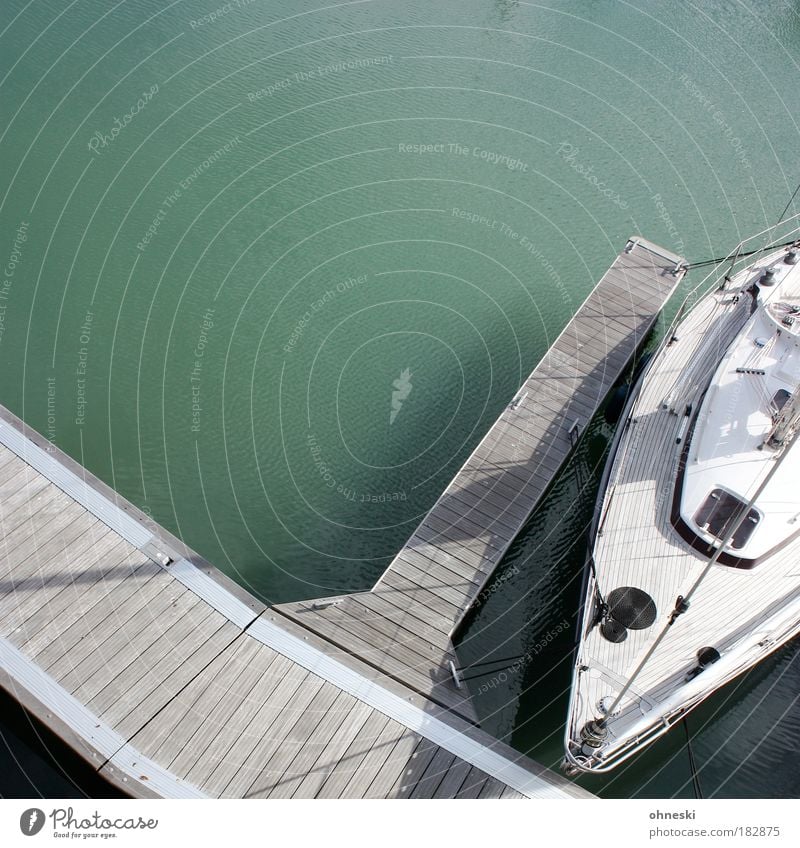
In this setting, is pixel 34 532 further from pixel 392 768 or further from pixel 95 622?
pixel 392 768

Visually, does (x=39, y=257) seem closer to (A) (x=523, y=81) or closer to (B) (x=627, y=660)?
(A) (x=523, y=81)

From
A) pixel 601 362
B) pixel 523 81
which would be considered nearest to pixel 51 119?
pixel 523 81

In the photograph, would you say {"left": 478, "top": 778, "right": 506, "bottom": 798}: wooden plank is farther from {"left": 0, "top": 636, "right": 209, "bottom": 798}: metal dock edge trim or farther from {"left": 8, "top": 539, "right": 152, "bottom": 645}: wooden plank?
{"left": 8, "top": 539, "right": 152, "bottom": 645}: wooden plank

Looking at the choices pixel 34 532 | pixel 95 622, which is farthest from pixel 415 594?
pixel 34 532

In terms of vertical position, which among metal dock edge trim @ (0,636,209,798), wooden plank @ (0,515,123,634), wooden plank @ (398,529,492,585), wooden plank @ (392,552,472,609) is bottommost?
metal dock edge trim @ (0,636,209,798)

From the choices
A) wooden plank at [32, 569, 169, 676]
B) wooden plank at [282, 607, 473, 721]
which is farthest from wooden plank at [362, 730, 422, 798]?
wooden plank at [32, 569, 169, 676]
